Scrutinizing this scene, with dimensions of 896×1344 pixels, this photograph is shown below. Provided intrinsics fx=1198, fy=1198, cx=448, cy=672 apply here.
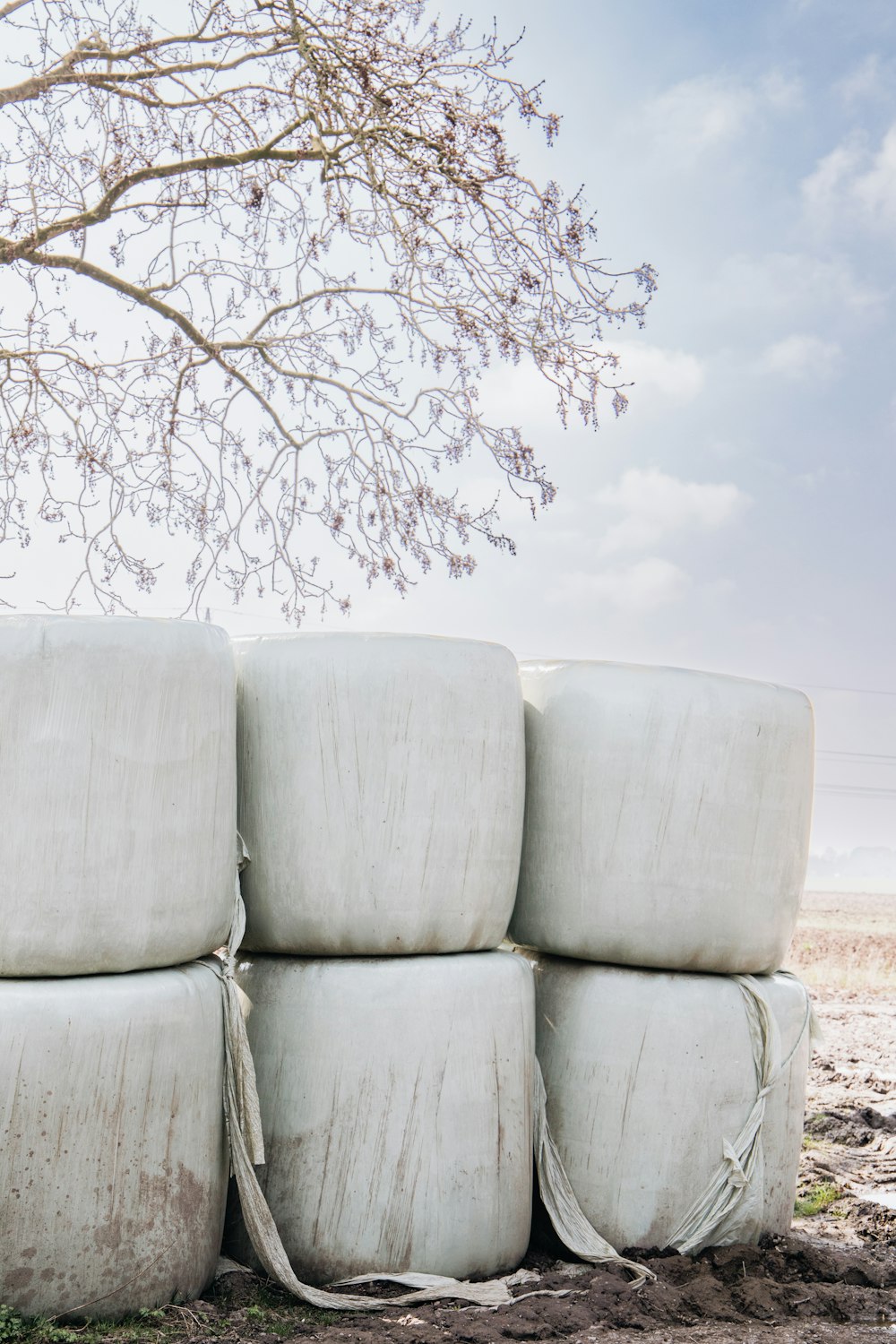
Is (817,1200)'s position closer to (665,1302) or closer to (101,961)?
(665,1302)

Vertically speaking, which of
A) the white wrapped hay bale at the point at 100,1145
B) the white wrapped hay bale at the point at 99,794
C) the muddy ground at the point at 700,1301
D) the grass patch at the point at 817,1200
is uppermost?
the white wrapped hay bale at the point at 99,794

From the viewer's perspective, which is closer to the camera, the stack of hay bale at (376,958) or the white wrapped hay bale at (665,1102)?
the stack of hay bale at (376,958)

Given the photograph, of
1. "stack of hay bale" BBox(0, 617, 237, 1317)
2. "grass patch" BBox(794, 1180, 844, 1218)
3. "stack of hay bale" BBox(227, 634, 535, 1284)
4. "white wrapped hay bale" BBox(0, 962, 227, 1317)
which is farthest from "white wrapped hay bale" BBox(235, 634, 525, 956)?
"grass patch" BBox(794, 1180, 844, 1218)

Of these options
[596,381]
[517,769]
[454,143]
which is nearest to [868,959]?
[596,381]

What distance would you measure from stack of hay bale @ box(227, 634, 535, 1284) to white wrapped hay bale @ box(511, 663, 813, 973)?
25 centimetres

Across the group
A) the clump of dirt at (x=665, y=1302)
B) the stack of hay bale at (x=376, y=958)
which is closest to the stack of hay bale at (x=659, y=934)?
the clump of dirt at (x=665, y=1302)

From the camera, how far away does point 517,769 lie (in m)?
2.75

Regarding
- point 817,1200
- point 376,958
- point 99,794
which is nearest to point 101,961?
point 99,794

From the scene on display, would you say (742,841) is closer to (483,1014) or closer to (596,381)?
(483,1014)

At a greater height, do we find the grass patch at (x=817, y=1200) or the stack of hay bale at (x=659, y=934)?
the stack of hay bale at (x=659, y=934)

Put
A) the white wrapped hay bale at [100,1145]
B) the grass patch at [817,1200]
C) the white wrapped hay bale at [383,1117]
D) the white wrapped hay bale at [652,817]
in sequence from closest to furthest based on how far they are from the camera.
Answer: the white wrapped hay bale at [100,1145] → the white wrapped hay bale at [383,1117] → the white wrapped hay bale at [652,817] → the grass patch at [817,1200]

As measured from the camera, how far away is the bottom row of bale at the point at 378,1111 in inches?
88.3

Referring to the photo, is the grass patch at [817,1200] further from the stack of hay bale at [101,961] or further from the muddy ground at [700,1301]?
the stack of hay bale at [101,961]

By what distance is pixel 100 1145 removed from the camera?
2.27 m
